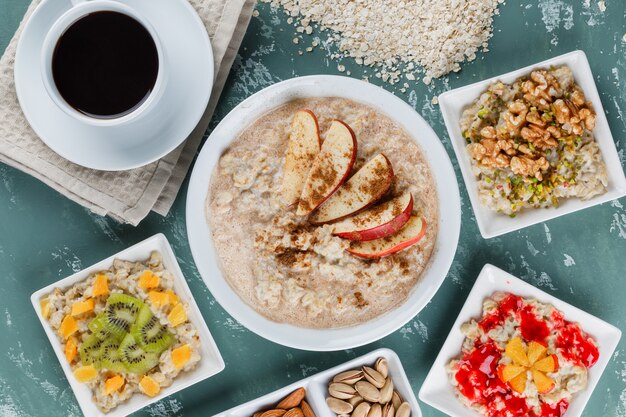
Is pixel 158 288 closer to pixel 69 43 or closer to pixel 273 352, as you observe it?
pixel 273 352

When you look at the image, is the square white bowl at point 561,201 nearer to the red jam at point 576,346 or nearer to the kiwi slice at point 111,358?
the red jam at point 576,346

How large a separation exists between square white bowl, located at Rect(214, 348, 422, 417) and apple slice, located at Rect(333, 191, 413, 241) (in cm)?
38

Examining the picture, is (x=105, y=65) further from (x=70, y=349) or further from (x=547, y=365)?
(x=547, y=365)

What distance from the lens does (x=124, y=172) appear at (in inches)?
70.1

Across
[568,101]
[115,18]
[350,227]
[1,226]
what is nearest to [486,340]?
[350,227]

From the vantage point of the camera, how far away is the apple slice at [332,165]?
1.70 m

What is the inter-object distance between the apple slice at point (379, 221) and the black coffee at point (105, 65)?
2.02ft

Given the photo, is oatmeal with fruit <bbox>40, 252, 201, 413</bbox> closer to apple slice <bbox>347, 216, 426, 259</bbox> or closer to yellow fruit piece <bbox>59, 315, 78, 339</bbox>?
yellow fruit piece <bbox>59, 315, 78, 339</bbox>

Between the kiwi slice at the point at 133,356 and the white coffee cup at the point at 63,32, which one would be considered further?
the kiwi slice at the point at 133,356

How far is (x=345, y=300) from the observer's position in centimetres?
179

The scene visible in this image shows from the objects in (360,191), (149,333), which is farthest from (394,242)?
(149,333)

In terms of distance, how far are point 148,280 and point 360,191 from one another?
0.65 meters

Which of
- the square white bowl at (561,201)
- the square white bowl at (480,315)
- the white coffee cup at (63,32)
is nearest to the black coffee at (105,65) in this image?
the white coffee cup at (63,32)

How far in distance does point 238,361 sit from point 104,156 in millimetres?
774
